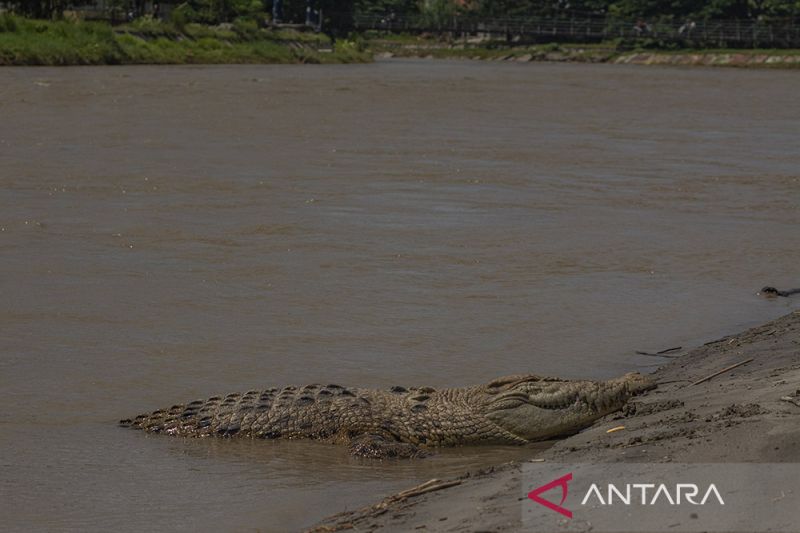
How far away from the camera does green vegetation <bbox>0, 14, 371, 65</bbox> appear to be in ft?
141

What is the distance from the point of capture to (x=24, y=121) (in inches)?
862

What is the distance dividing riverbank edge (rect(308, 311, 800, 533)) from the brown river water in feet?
1.89

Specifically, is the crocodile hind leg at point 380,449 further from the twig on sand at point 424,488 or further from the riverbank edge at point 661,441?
the twig on sand at point 424,488

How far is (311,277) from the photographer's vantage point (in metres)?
10.1

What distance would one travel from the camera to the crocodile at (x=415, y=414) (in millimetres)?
6148

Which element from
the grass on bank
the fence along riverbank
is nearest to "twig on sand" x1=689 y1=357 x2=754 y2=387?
the grass on bank

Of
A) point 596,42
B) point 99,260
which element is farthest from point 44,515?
point 596,42

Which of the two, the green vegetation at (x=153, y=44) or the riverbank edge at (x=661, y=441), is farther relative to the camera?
the green vegetation at (x=153, y=44)

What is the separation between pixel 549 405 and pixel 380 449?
2.84ft

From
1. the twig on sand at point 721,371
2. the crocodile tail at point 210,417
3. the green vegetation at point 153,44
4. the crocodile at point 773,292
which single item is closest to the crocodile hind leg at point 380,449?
the crocodile tail at point 210,417

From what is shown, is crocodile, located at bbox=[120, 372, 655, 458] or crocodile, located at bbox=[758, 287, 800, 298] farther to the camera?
crocodile, located at bbox=[758, 287, 800, 298]

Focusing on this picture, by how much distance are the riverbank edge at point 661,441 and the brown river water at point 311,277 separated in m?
0.58

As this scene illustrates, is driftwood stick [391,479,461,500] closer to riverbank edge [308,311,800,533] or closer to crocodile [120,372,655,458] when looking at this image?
riverbank edge [308,311,800,533]

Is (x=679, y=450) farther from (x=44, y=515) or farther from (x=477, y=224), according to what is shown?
(x=477, y=224)
